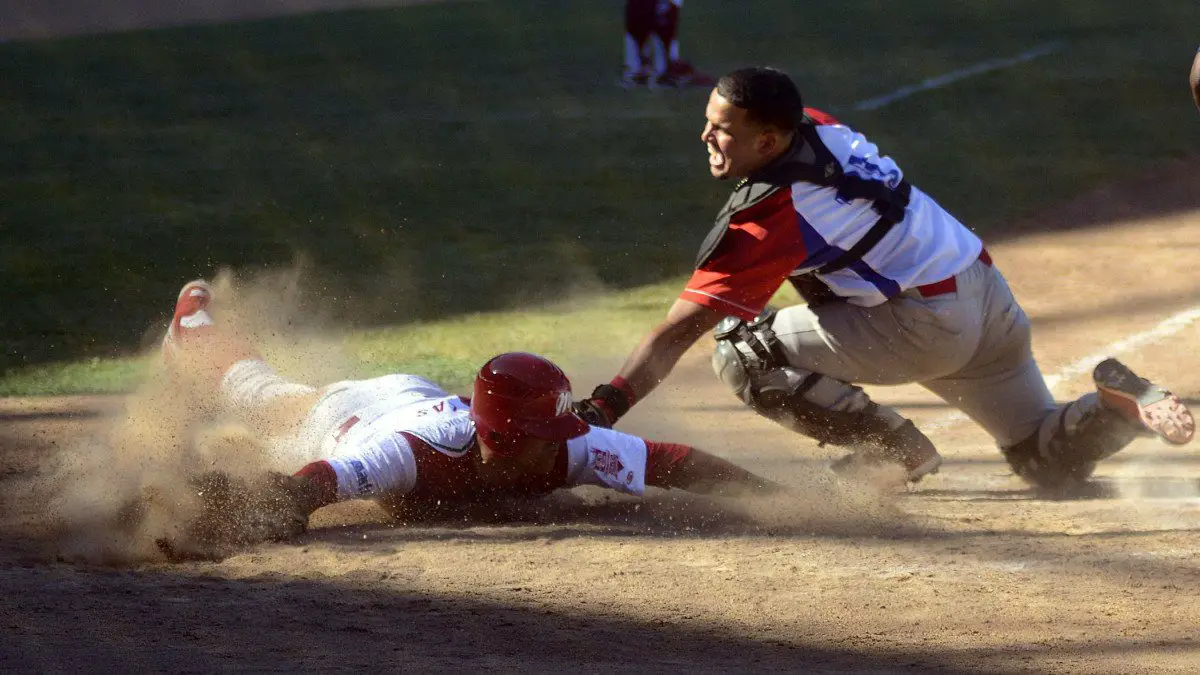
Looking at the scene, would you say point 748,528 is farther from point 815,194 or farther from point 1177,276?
point 1177,276

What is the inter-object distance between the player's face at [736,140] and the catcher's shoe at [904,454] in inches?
42.8

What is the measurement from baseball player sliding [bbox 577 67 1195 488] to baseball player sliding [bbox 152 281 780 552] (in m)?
0.19

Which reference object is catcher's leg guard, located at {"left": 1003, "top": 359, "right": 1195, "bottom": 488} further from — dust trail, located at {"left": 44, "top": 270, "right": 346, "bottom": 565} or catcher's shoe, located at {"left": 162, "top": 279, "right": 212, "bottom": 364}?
catcher's shoe, located at {"left": 162, "top": 279, "right": 212, "bottom": 364}

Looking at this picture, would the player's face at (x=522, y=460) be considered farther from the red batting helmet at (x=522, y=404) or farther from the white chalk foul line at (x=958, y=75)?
the white chalk foul line at (x=958, y=75)

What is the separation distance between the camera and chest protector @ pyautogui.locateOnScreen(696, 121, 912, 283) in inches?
190

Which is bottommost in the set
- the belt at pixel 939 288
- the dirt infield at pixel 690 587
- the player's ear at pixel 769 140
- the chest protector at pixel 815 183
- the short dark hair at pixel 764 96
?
the dirt infield at pixel 690 587

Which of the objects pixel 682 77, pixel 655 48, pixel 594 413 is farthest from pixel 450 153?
pixel 594 413

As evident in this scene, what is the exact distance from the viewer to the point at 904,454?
5.34 meters

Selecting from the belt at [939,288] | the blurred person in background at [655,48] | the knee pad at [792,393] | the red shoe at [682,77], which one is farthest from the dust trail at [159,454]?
the red shoe at [682,77]

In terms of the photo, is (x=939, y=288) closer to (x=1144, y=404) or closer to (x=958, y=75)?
(x=1144, y=404)

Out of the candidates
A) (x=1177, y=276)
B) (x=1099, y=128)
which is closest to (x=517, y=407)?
(x=1177, y=276)

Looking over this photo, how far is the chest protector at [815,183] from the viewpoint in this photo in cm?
482

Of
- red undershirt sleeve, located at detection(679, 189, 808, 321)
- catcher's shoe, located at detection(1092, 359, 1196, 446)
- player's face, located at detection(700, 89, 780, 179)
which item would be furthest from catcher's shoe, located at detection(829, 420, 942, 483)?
player's face, located at detection(700, 89, 780, 179)

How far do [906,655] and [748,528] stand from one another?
1301 millimetres
